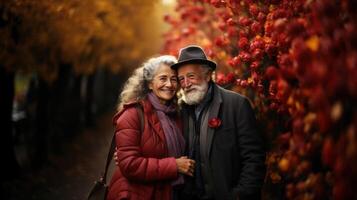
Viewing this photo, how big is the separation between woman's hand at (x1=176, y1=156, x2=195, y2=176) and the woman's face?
820 millimetres

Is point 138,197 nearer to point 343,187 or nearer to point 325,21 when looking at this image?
point 343,187

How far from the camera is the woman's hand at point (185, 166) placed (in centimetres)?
527

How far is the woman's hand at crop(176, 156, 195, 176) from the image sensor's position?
527 centimetres

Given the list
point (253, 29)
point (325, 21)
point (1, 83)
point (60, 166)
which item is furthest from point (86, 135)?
point (325, 21)

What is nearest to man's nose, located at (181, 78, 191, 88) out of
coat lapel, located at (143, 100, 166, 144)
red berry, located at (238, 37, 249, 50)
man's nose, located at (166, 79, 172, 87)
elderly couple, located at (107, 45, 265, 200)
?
elderly couple, located at (107, 45, 265, 200)

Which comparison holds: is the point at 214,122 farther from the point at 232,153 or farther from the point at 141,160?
the point at 141,160

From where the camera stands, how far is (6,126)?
1247 centimetres

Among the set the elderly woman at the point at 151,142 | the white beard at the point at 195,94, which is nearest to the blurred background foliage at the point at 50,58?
the elderly woman at the point at 151,142

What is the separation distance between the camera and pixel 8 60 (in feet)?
38.9

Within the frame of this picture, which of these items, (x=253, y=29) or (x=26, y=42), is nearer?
(x=253, y=29)

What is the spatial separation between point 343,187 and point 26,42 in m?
10.6

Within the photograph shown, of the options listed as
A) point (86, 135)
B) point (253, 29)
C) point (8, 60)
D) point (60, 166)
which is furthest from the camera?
point (86, 135)

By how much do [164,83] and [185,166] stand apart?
107 centimetres

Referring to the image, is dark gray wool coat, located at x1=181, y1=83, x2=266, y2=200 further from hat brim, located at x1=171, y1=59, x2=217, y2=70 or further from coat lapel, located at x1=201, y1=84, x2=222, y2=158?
hat brim, located at x1=171, y1=59, x2=217, y2=70
